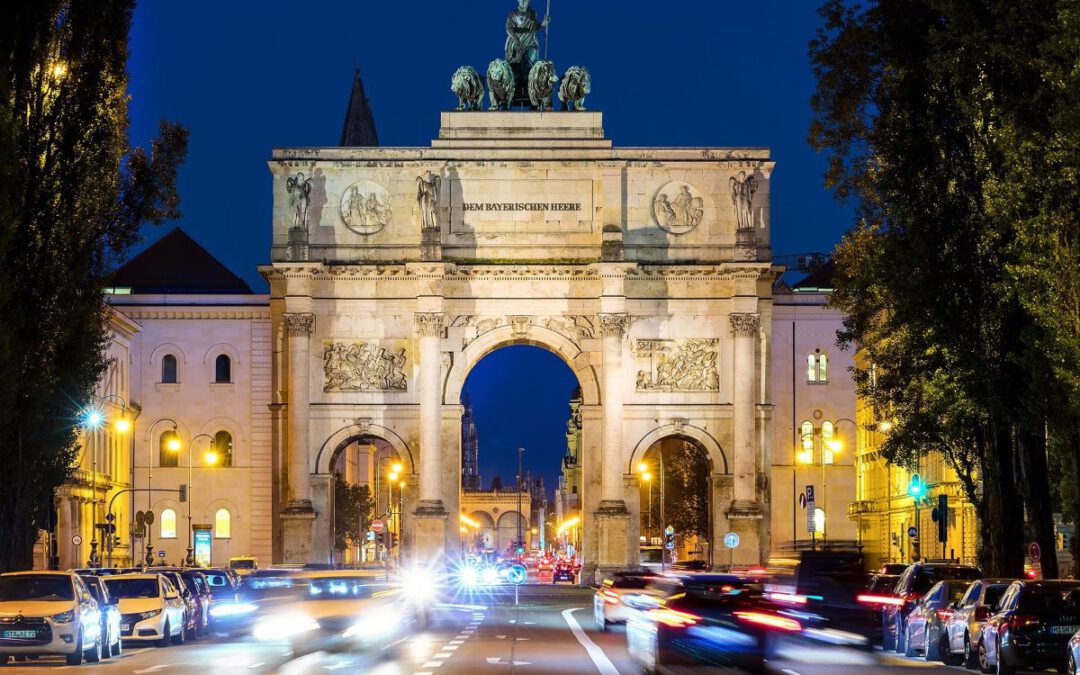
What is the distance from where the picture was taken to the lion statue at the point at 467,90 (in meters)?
74.1

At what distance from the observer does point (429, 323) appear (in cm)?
7156

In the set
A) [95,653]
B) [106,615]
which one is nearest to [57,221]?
[106,615]

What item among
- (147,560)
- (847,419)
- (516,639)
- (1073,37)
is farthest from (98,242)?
(847,419)

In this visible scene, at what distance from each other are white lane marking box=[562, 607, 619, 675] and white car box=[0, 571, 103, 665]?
820 centimetres

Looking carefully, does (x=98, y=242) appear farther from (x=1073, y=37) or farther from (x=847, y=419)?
(x=847, y=419)

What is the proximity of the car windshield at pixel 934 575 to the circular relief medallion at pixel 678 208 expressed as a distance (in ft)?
115

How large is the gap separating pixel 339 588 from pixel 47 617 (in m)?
4.82

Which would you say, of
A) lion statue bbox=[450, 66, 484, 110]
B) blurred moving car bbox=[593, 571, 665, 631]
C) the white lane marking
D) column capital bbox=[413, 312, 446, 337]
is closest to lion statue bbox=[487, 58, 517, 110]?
lion statue bbox=[450, 66, 484, 110]

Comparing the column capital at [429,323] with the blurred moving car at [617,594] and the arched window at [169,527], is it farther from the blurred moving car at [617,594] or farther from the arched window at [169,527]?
the blurred moving car at [617,594]

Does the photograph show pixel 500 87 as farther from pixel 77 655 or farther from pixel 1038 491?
pixel 77 655

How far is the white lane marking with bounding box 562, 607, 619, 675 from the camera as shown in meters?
27.0

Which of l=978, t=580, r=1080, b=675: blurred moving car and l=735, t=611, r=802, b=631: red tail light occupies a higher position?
l=735, t=611, r=802, b=631: red tail light

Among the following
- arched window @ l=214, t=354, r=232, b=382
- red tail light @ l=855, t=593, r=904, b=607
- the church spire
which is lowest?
red tail light @ l=855, t=593, r=904, b=607

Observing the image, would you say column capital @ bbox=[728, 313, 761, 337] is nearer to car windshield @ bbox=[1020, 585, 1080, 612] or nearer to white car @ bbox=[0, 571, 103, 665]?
white car @ bbox=[0, 571, 103, 665]
